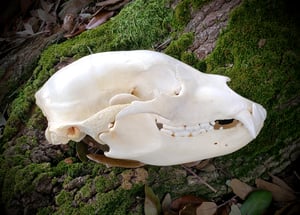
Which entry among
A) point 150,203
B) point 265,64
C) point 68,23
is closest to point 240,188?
point 150,203

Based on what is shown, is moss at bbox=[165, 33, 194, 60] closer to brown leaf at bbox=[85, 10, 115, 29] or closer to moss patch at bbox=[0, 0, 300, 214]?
moss patch at bbox=[0, 0, 300, 214]

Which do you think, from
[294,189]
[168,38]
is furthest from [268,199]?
[168,38]

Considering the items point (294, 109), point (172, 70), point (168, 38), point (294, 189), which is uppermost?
point (172, 70)

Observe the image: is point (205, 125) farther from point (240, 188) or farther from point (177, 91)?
point (240, 188)

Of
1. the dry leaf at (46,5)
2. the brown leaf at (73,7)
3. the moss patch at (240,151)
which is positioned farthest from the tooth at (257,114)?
the dry leaf at (46,5)

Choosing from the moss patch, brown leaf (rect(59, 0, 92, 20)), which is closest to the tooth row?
the moss patch

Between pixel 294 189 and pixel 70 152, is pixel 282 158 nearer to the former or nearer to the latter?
pixel 294 189

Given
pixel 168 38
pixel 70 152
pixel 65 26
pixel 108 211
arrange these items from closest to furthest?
pixel 108 211 < pixel 70 152 < pixel 168 38 < pixel 65 26
